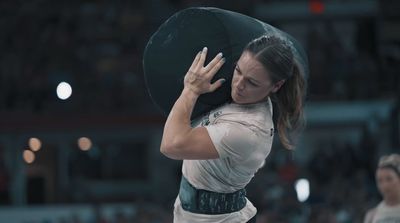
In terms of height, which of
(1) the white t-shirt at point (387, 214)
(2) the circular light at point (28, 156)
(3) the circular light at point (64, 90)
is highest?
(1) the white t-shirt at point (387, 214)

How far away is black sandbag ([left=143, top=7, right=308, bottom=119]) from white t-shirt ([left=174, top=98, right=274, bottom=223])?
167 millimetres

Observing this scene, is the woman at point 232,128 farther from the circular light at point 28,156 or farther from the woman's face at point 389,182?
the circular light at point 28,156

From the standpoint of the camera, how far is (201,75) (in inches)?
157

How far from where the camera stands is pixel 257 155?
4105 mm

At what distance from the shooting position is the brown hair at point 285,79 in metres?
4.00

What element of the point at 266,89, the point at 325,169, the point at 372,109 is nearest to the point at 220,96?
the point at 266,89

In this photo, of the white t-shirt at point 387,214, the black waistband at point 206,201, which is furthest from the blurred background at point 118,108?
the black waistband at point 206,201

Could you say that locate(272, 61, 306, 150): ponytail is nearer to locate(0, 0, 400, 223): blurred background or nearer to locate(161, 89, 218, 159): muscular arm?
locate(161, 89, 218, 159): muscular arm

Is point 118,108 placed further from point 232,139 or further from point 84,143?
point 232,139

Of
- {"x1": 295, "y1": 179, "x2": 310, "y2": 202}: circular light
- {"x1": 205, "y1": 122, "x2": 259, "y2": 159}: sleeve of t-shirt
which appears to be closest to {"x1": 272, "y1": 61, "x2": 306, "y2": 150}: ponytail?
{"x1": 205, "y1": 122, "x2": 259, "y2": 159}: sleeve of t-shirt

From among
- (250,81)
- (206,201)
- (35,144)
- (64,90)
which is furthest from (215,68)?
(35,144)

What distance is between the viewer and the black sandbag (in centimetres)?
429

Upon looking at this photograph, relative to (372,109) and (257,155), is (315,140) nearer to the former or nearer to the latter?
(372,109)

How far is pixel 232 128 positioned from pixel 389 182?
248cm
